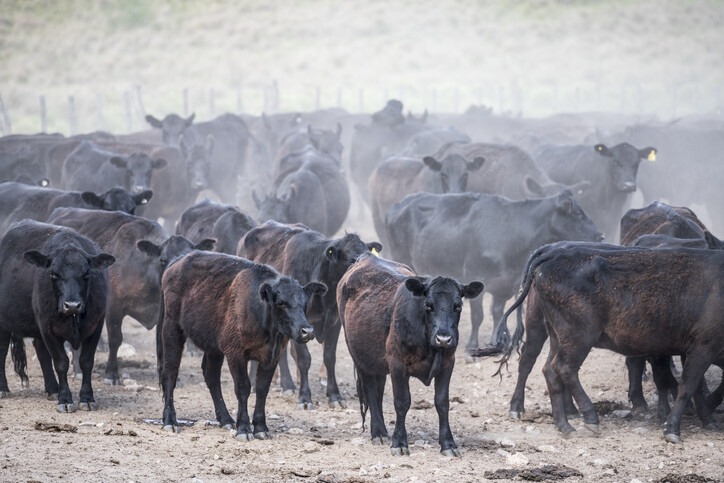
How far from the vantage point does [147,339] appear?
549 inches

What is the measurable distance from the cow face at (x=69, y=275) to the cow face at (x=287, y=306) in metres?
2.07

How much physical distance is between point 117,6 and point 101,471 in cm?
6885

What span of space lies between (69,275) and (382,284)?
3164mm

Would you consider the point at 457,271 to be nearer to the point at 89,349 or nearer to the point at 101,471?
the point at 89,349

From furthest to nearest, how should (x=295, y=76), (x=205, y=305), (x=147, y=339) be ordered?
1. (x=295, y=76)
2. (x=147, y=339)
3. (x=205, y=305)

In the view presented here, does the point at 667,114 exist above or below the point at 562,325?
above

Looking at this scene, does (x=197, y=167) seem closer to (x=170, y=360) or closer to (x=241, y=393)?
(x=170, y=360)

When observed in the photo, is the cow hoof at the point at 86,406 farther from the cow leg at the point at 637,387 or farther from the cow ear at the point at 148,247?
the cow leg at the point at 637,387

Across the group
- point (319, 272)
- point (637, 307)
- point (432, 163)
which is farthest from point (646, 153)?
point (637, 307)

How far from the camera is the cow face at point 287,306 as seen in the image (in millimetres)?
8234

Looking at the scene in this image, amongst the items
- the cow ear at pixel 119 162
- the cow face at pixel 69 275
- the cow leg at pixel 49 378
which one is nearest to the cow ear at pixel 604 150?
the cow ear at pixel 119 162

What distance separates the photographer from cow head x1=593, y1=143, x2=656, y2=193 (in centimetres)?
1684

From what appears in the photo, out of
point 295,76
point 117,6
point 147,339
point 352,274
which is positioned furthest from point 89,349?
point 117,6

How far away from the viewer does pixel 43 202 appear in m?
13.6
